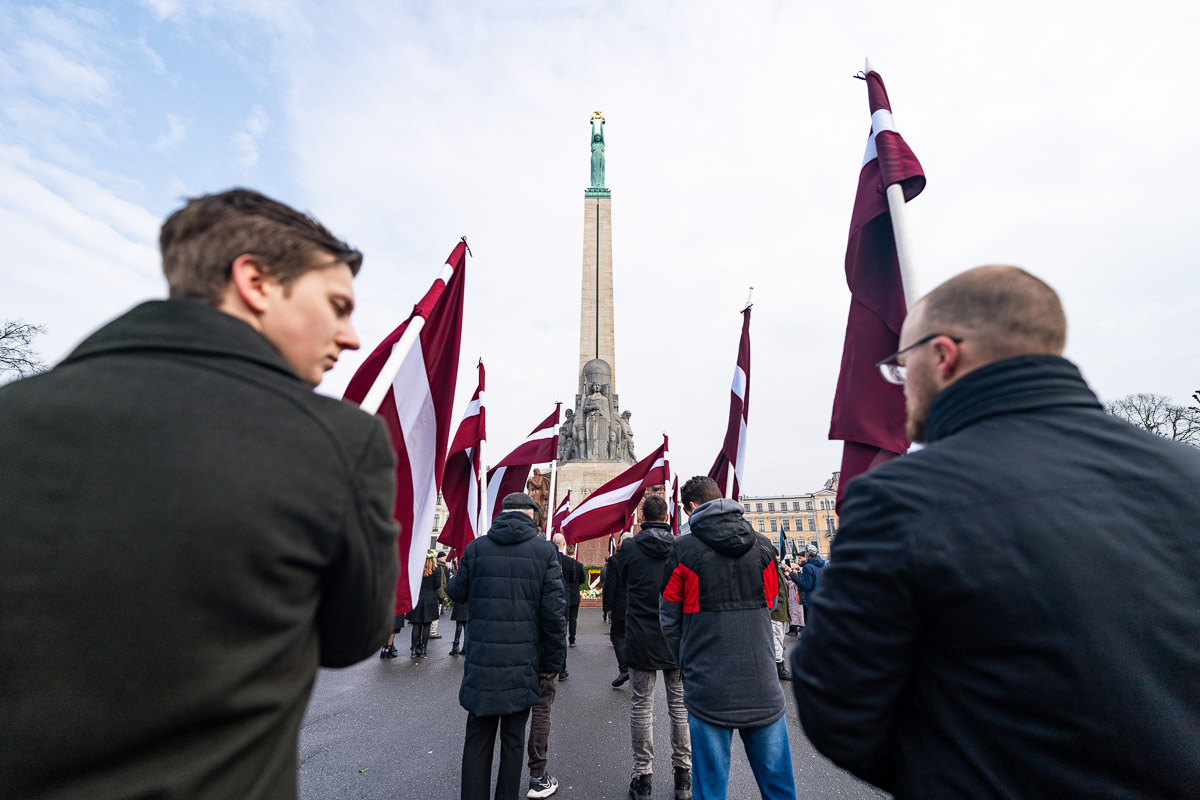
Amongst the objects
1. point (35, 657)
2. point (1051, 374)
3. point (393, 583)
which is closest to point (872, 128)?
point (1051, 374)

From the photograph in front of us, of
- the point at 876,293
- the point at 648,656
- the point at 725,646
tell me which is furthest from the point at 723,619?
the point at 876,293

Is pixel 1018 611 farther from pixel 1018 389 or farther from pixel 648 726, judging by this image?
pixel 648 726

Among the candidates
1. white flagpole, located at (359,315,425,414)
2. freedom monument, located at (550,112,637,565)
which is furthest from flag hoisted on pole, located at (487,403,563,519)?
freedom monument, located at (550,112,637,565)

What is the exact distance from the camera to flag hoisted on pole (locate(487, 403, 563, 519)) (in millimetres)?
8477

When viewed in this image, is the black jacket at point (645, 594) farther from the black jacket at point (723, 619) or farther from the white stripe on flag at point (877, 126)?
the white stripe on flag at point (877, 126)

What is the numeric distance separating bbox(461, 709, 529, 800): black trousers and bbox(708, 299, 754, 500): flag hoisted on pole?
112 inches

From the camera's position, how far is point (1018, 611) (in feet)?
3.70

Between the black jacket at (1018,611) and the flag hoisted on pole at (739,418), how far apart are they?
441 centimetres

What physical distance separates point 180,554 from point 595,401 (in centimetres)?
2094

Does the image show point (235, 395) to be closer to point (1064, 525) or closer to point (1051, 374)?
point (1064, 525)

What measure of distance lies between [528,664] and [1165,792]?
317 centimetres

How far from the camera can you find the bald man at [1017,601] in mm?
1078

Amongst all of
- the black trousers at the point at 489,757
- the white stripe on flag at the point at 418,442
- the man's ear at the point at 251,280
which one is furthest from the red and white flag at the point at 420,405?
the man's ear at the point at 251,280

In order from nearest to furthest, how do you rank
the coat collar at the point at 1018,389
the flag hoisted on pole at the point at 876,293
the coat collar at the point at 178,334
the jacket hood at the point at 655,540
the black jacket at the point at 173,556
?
the black jacket at the point at 173,556 → the coat collar at the point at 178,334 → the coat collar at the point at 1018,389 → the flag hoisted on pole at the point at 876,293 → the jacket hood at the point at 655,540
